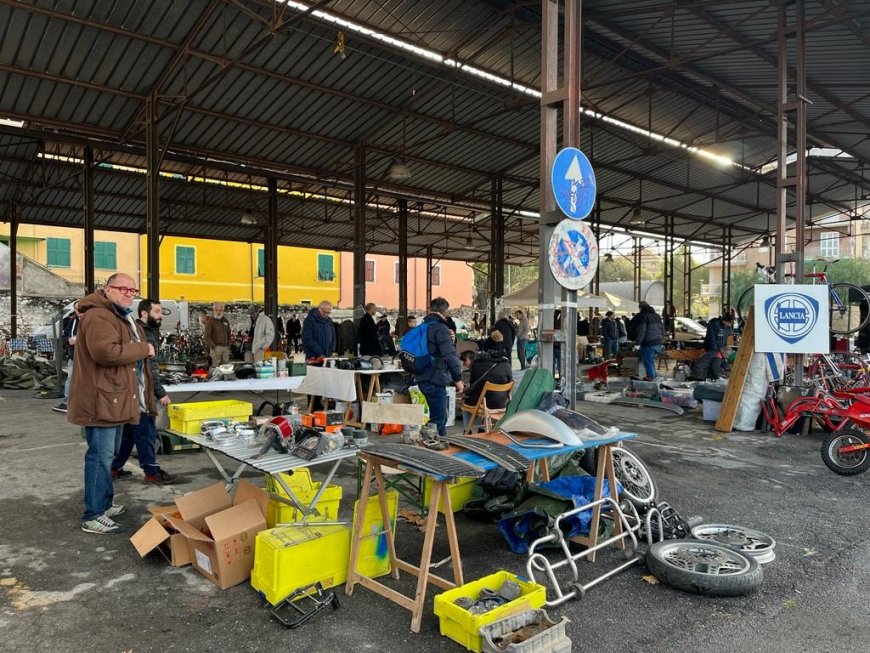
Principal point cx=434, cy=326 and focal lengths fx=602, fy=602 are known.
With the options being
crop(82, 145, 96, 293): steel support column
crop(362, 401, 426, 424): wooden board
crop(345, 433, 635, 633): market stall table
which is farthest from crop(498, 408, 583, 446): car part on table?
crop(82, 145, 96, 293): steel support column

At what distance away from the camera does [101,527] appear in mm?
3768

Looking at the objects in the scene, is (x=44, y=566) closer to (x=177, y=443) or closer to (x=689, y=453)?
(x=177, y=443)

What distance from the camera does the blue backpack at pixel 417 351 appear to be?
546cm

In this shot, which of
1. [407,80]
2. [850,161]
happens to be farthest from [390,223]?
[850,161]

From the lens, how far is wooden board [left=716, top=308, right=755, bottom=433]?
7449 mm

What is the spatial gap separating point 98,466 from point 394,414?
1.88 m

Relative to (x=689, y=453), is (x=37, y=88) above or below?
above

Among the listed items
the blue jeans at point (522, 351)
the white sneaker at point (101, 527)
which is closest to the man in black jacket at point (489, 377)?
the white sneaker at point (101, 527)

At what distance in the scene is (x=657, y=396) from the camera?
9375 millimetres

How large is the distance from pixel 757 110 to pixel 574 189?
12816 millimetres

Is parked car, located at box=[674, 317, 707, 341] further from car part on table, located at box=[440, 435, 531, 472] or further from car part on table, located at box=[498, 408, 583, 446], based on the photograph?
car part on table, located at box=[440, 435, 531, 472]

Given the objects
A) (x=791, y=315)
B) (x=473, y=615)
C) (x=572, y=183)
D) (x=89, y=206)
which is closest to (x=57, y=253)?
(x=89, y=206)

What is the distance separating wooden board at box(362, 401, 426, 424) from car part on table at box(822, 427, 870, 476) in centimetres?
399

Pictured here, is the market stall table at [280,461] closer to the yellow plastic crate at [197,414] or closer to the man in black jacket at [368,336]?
the yellow plastic crate at [197,414]
